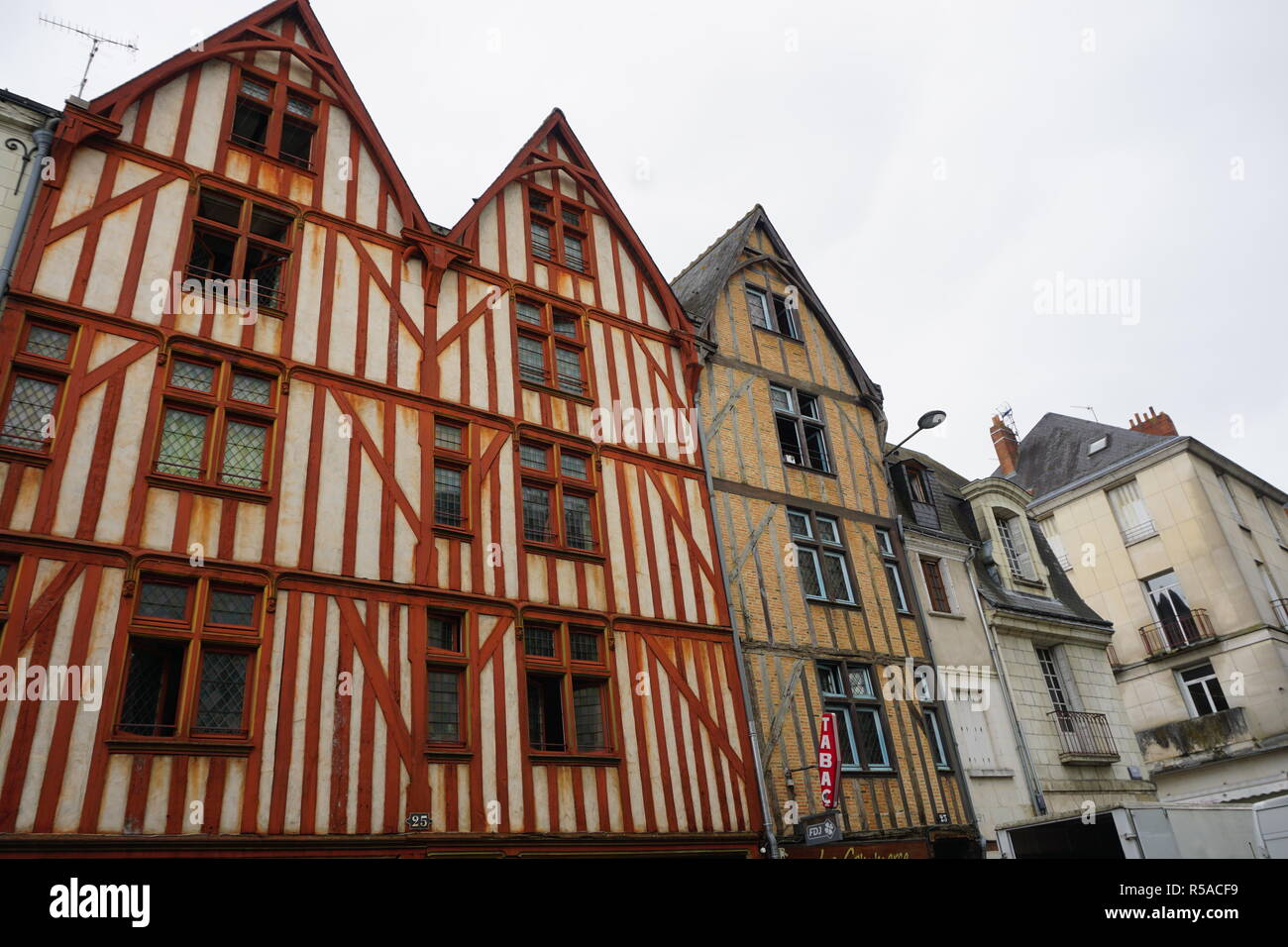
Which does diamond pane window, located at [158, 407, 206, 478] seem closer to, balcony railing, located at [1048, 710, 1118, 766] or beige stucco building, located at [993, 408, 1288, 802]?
balcony railing, located at [1048, 710, 1118, 766]

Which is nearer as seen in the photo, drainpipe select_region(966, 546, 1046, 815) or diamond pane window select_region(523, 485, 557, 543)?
diamond pane window select_region(523, 485, 557, 543)

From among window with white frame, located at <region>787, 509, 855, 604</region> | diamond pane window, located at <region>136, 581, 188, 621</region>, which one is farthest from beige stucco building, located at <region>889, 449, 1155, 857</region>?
diamond pane window, located at <region>136, 581, 188, 621</region>

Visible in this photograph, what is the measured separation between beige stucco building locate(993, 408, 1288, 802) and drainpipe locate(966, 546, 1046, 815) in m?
10.0

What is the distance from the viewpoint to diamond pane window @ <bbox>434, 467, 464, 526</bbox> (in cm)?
1227

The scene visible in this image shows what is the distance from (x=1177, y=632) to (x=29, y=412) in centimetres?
2699

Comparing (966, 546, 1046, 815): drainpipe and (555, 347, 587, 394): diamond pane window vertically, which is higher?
(555, 347, 587, 394): diamond pane window

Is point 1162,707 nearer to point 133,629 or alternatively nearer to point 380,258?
point 380,258

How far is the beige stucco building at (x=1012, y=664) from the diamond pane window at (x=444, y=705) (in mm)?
9012

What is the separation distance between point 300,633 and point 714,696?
5.83m

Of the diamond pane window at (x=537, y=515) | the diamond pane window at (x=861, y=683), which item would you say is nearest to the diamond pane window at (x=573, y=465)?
the diamond pane window at (x=537, y=515)

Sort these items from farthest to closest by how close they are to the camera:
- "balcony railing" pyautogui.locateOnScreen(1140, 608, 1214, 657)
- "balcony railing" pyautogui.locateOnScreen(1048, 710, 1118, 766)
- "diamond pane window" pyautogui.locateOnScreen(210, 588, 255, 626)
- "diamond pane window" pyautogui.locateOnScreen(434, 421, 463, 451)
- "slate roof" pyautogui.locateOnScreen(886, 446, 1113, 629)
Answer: "balcony railing" pyautogui.locateOnScreen(1140, 608, 1214, 657) → "slate roof" pyautogui.locateOnScreen(886, 446, 1113, 629) → "balcony railing" pyautogui.locateOnScreen(1048, 710, 1118, 766) → "diamond pane window" pyautogui.locateOnScreen(434, 421, 463, 451) → "diamond pane window" pyautogui.locateOnScreen(210, 588, 255, 626)

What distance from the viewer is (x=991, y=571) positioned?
783 inches

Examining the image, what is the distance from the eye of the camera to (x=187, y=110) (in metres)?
12.4
